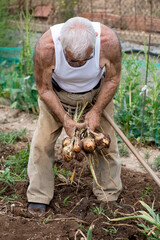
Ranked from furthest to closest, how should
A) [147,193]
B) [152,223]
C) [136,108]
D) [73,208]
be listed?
[136,108] < [147,193] < [73,208] < [152,223]

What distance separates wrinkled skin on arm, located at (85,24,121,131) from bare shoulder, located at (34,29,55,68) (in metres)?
0.38

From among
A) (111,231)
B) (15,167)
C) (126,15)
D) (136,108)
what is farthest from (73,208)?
(126,15)

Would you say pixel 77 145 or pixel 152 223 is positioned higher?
pixel 77 145

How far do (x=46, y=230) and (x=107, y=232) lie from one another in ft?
1.51

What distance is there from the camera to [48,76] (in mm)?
2947

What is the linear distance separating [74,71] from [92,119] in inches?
16.3

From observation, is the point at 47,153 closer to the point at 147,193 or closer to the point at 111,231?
the point at 111,231

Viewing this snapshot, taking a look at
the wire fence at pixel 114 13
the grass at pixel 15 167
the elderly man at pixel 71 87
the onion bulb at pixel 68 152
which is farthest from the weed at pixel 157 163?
the wire fence at pixel 114 13

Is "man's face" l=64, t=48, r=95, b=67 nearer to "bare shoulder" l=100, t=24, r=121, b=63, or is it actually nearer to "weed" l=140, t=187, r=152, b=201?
"bare shoulder" l=100, t=24, r=121, b=63

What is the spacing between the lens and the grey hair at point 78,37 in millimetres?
2604

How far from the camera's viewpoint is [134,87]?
4812 millimetres

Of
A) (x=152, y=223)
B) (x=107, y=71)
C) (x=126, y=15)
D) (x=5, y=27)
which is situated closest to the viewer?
(x=152, y=223)

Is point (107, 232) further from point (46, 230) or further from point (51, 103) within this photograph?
point (51, 103)

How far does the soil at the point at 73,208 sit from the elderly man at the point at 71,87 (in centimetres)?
12
